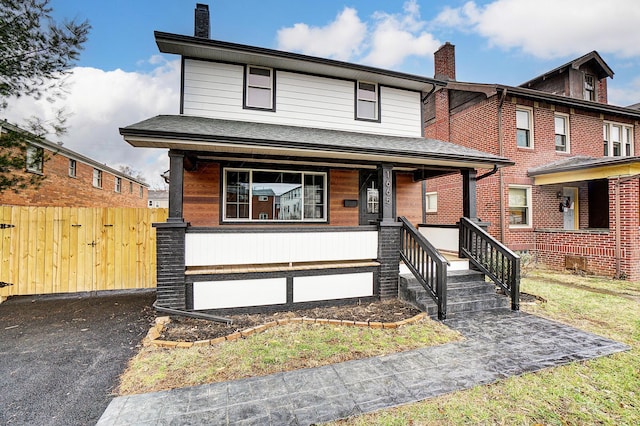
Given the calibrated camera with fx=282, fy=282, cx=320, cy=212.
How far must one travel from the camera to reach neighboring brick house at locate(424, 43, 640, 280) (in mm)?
8570

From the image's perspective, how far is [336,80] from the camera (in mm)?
7742

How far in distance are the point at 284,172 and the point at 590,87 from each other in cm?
1533

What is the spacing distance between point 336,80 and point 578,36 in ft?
63.0

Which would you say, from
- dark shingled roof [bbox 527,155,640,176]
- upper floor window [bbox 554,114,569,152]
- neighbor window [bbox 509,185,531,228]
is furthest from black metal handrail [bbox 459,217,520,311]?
upper floor window [bbox 554,114,569,152]

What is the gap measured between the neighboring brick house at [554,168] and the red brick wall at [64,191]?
48.9 ft

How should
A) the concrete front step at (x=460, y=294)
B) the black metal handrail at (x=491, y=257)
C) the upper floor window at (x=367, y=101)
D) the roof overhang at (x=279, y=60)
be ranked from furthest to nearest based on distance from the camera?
the upper floor window at (x=367, y=101), the roof overhang at (x=279, y=60), the black metal handrail at (x=491, y=257), the concrete front step at (x=460, y=294)

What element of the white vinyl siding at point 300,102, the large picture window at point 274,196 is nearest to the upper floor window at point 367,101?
the white vinyl siding at point 300,102

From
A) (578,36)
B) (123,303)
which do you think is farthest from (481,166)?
(578,36)

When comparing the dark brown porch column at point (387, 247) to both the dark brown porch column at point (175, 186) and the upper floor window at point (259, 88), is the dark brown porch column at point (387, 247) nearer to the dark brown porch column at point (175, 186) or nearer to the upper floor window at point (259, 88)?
the upper floor window at point (259, 88)

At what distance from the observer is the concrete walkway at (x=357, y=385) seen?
2.51m

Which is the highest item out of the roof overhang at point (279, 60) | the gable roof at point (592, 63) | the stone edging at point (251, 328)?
the gable roof at point (592, 63)

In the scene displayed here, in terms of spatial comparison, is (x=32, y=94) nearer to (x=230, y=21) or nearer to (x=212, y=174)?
(x=212, y=174)

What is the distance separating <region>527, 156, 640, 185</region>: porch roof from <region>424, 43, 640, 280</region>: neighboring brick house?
25 millimetres

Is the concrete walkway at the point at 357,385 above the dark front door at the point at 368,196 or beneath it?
beneath
